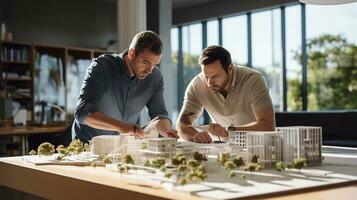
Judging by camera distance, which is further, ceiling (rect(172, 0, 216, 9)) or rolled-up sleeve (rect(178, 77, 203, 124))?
ceiling (rect(172, 0, 216, 9))

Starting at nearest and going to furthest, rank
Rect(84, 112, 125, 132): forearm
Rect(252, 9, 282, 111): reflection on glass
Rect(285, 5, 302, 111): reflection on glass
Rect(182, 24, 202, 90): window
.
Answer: Rect(84, 112, 125, 132): forearm < Rect(285, 5, 302, 111): reflection on glass < Rect(252, 9, 282, 111): reflection on glass < Rect(182, 24, 202, 90): window

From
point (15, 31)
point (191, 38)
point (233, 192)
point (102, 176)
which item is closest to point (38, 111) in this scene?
point (15, 31)

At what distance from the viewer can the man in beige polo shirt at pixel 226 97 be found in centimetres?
253

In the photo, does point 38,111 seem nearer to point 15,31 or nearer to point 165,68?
point 15,31

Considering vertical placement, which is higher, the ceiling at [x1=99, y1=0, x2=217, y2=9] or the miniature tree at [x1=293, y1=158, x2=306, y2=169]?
the ceiling at [x1=99, y1=0, x2=217, y2=9]

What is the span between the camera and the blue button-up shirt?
250cm

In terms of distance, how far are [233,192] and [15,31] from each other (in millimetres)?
7237

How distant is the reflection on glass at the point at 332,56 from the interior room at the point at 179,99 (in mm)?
17

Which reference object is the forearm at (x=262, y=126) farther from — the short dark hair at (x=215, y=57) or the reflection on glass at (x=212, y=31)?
the reflection on glass at (x=212, y=31)

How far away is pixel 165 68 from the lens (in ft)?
21.2

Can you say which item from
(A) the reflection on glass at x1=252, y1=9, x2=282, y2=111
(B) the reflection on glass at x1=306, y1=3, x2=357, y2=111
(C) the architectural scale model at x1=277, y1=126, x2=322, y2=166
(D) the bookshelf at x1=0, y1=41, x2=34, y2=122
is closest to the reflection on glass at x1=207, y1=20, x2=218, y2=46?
(A) the reflection on glass at x1=252, y1=9, x2=282, y2=111

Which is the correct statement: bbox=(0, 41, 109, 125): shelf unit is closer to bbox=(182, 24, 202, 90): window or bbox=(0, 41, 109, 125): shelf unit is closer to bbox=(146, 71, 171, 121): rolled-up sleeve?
bbox=(182, 24, 202, 90): window

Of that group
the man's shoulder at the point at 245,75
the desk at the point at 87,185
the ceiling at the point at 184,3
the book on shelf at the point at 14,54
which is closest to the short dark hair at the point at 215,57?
the man's shoulder at the point at 245,75

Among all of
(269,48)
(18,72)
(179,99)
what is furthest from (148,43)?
(179,99)
